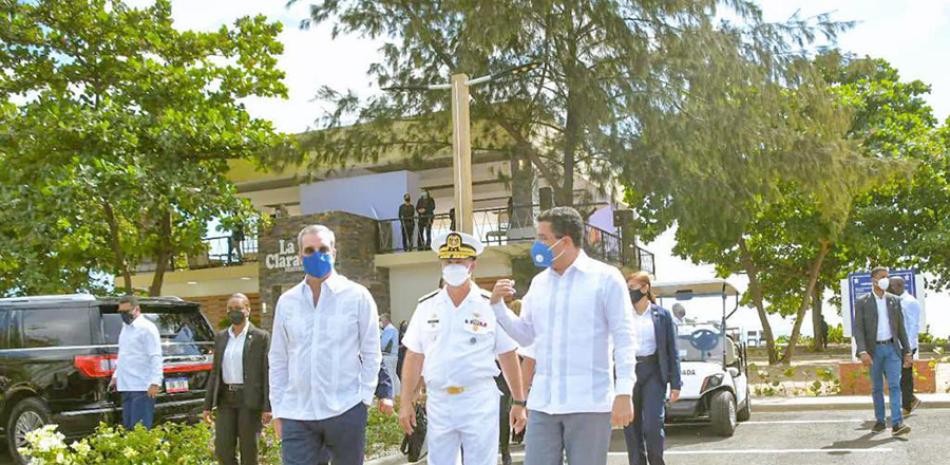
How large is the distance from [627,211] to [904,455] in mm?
18504

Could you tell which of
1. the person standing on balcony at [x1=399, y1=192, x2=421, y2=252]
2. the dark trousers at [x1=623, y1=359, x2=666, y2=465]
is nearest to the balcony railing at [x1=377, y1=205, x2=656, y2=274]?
the person standing on balcony at [x1=399, y1=192, x2=421, y2=252]

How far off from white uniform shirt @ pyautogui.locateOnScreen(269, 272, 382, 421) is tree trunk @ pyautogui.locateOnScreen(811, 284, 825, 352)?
38.6m

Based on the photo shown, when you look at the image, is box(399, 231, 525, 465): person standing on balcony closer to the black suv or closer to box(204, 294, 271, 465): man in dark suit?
box(204, 294, 271, 465): man in dark suit

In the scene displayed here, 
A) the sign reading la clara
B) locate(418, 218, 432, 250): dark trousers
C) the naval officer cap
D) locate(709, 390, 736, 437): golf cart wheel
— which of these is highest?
locate(418, 218, 432, 250): dark trousers

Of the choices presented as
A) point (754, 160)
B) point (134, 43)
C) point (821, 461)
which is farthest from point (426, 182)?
point (821, 461)

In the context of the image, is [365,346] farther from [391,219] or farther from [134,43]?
[391,219]

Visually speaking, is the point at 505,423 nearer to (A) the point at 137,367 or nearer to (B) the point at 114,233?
(A) the point at 137,367

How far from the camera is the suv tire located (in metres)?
11.7

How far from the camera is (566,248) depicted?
5.48 meters

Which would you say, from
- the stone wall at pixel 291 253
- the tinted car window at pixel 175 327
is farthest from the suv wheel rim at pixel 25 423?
the stone wall at pixel 291 253

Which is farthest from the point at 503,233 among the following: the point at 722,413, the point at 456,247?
the point at 456,247

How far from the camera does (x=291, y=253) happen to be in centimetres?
2666

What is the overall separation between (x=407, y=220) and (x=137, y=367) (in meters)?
16.7

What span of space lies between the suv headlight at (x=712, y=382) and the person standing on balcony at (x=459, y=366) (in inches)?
278
